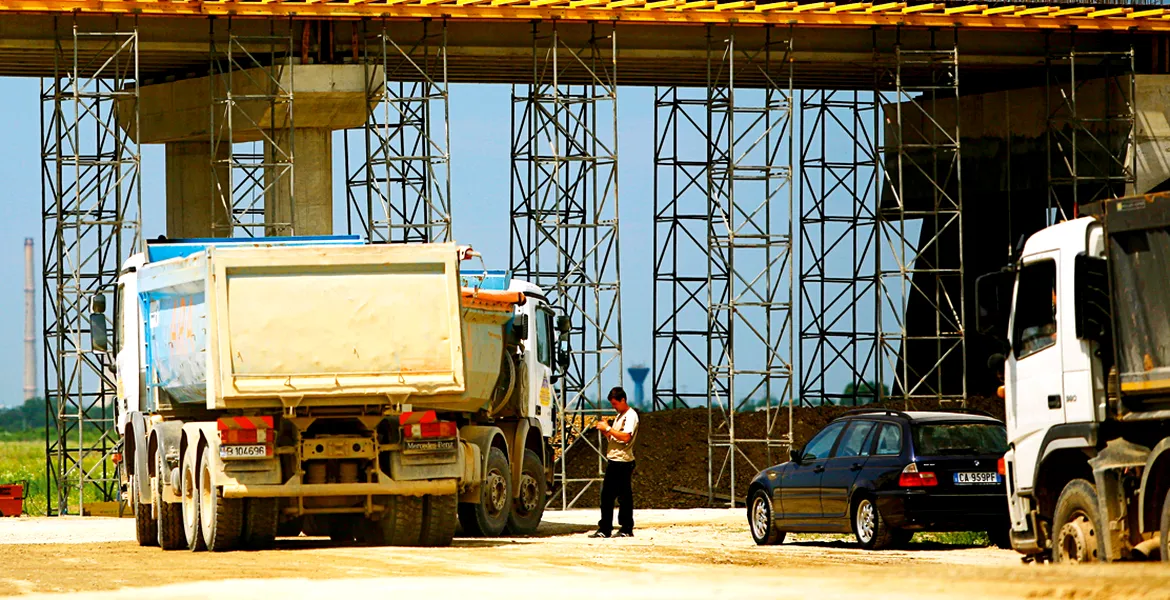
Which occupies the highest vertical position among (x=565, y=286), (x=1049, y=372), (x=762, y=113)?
(x=762, y=113)

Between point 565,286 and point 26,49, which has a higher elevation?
point 26,49

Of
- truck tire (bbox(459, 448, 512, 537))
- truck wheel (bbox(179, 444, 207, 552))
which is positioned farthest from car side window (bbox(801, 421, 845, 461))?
truck wheel (bbox(179, 444, 207, 552))

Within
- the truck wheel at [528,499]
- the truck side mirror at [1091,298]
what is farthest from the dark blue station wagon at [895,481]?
the truck side mirror at [1091,298]

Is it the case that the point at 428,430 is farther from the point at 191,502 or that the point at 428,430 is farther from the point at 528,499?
the point at 528,499

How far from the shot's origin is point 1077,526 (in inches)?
590

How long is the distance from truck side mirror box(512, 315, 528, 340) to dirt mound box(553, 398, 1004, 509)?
8972 mm

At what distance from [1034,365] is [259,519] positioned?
25.5 ft

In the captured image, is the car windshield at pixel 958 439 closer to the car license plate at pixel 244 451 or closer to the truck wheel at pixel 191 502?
the car license plate at pixel 244 451

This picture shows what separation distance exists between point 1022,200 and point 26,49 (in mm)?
20541

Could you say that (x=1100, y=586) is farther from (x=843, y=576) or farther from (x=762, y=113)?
(x=762, y=113)

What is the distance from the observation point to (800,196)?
44.3 metres

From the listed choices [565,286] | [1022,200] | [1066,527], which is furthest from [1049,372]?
[1022,200]

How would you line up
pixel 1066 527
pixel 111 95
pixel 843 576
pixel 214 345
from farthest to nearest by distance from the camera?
pixel 111 95 → pixel 214 345 → pixel 1066 527 → pixel 843 576

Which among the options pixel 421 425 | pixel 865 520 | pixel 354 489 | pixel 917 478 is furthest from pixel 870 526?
pixel 354 489
